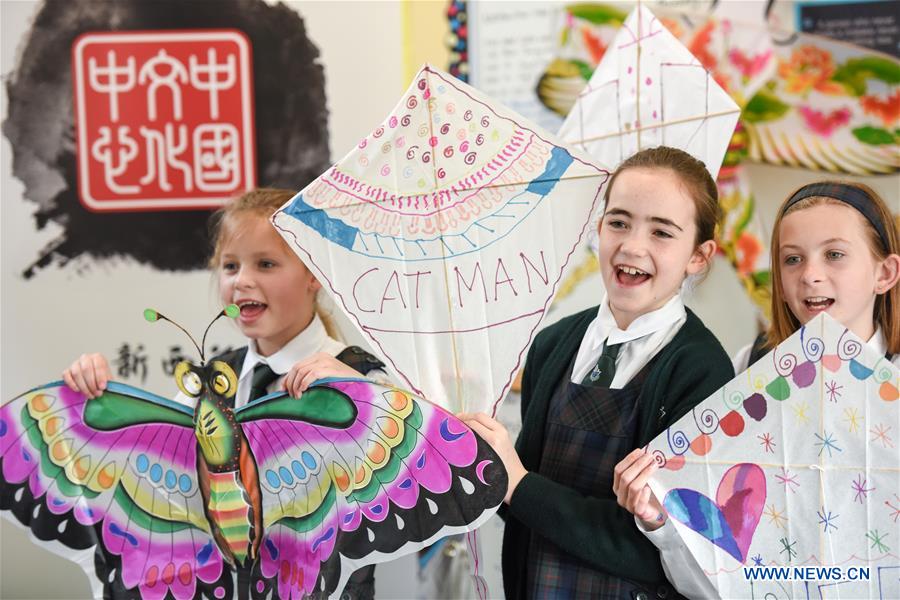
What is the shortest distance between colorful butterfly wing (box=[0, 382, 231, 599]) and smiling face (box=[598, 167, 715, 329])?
25.6 inches

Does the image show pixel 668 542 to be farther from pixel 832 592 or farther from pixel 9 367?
pixel 9 367

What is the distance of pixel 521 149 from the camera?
50.5 inches

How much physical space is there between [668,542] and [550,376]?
0.31 meters

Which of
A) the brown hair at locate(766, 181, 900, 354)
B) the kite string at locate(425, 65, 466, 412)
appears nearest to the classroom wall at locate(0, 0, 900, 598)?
the brown hair at locate(766, 181, 900, 354)

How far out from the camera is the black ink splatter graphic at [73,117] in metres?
2.20

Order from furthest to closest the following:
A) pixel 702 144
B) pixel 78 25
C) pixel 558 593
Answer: pixel 78 25 → pixel 702 144 → pixel 558 593

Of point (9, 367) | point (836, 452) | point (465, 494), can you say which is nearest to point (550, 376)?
point (465, 494)

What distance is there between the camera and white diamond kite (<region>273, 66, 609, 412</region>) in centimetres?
128

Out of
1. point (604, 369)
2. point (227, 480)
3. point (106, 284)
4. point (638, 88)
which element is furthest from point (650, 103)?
point (106, 284)

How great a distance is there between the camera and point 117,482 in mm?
1255

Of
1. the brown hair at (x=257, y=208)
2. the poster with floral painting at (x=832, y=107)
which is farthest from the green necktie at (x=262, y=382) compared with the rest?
the poster with floral painting at (x=832, y=107)

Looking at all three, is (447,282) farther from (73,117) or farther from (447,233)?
(73,117)

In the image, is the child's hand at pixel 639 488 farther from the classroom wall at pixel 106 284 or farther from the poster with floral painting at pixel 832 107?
the poster with floral painting at pixel 832 107

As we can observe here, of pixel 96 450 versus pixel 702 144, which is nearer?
pixel 96 450
